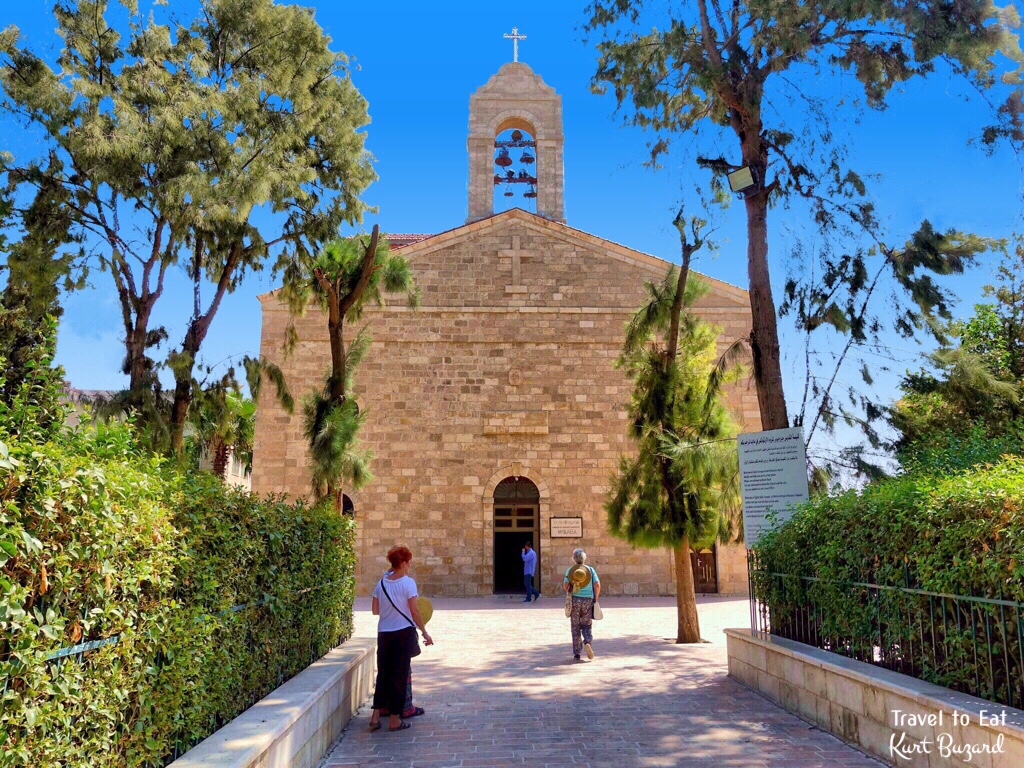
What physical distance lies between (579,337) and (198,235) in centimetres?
907

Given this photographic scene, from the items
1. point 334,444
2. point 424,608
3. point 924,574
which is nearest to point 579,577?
point 424,608

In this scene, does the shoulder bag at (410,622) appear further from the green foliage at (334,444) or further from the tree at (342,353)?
the green foliage at (334,444)

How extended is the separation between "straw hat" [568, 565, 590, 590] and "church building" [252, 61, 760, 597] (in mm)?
8499

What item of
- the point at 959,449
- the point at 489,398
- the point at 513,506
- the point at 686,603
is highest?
the point at 489,398

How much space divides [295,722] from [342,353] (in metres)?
5.78

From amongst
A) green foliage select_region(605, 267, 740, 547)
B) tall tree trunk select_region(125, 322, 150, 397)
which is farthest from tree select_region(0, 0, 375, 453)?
green foliage select_region(605, 267, 740, 547)

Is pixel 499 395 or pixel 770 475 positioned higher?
pixel 499 395

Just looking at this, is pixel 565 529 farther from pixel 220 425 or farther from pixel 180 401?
pixel 180 401

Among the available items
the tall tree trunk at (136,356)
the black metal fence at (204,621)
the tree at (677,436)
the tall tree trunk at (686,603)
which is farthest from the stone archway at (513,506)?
the black metal fence at (204,621)

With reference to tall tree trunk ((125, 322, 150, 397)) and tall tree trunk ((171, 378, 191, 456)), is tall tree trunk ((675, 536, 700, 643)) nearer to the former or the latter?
tall tree trunk ((171, 378, 191, 456))

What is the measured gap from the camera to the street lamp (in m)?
8.04

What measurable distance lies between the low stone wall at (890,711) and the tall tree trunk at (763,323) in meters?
2.30

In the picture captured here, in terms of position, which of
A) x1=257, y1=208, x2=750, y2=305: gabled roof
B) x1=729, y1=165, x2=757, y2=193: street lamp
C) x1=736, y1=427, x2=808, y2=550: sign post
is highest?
x1=257, y1=208, x2=750, y2=305: gabled roof

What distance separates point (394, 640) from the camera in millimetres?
5422
